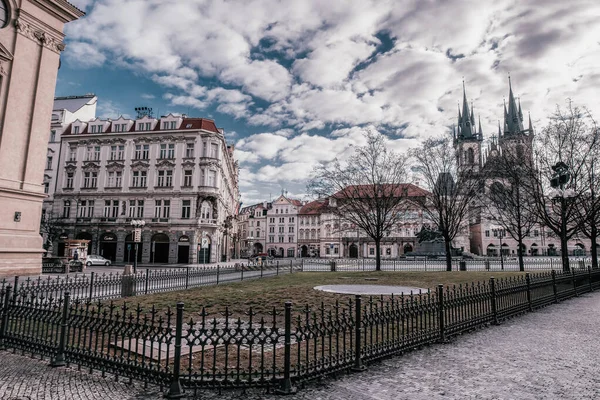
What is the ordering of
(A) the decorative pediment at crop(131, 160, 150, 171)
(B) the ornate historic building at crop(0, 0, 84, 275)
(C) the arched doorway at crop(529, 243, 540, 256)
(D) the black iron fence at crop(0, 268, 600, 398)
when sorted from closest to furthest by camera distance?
(D) the black iron fence at crop(0, 268, 600, 398) < (B) the ornate historic building at crop(0, 0, 84, 275) < (A) the decorative pediment at crop(131, 160, 150, 171) < (C) the arched doorway at crop(529, 243, 540, 256)

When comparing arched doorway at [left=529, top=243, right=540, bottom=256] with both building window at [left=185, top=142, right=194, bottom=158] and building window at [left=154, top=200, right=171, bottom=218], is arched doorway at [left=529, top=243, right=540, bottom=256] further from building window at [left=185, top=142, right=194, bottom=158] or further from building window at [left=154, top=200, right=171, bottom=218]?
building window at [left=154, top=200, right=171, bottom=218]

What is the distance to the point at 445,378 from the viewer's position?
18.8 ft

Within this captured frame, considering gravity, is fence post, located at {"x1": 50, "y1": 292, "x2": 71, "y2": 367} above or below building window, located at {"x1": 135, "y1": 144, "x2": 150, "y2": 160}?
below

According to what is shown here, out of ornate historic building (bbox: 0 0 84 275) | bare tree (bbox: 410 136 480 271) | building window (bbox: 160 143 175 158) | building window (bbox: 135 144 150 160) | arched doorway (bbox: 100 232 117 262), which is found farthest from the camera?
building window (bbox: 135 144 150 160)

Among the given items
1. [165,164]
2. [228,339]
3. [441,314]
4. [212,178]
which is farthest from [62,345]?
[165,164]

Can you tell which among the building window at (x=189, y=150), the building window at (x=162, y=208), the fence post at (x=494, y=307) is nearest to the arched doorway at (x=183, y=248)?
the building window at (x=162, y=208)

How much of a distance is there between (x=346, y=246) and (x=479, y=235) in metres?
33.8

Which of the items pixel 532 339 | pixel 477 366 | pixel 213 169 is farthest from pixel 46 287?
pixel 213 169

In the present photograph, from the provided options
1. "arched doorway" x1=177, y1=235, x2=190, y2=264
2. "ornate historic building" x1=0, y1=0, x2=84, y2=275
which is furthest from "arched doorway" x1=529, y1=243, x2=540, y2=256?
"ornate historic building" x1=0, y1=0, x2=84, y2=275

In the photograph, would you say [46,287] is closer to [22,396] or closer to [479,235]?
[22,396]

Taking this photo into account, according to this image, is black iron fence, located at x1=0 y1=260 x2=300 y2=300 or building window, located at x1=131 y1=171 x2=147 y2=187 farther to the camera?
building window, located at x1=131 y1=171 x2=147 y2=187

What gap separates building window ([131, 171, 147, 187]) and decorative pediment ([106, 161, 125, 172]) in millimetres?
2418

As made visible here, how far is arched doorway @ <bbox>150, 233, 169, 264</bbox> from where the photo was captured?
147 ft

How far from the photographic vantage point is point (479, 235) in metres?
89.4
